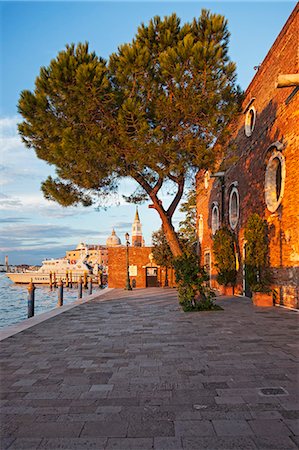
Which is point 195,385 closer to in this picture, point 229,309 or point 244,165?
point 229,309

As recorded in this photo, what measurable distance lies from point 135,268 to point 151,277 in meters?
1.40

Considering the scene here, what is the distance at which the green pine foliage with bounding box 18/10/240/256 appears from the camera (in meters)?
9.33

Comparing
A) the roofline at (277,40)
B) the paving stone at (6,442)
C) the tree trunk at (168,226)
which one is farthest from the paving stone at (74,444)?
the roofline at (277,40)

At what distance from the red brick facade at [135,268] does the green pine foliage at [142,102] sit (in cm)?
1516

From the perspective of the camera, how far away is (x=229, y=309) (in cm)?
→ 1097

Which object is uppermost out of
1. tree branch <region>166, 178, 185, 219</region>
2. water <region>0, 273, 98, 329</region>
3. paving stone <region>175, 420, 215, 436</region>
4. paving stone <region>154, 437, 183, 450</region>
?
tree branch <region>166, 178, 185, 219</region>

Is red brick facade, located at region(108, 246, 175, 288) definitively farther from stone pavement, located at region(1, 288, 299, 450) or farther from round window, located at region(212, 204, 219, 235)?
stone pavement, located at region(1, 288, 299, 450)

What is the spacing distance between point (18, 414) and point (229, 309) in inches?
338

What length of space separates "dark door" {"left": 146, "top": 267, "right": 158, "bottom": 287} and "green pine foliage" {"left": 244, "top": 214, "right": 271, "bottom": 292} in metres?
14.0

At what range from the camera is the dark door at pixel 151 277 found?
26.0 meters

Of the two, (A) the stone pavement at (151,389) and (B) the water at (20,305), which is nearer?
(A) the stone pavement at (151,389)

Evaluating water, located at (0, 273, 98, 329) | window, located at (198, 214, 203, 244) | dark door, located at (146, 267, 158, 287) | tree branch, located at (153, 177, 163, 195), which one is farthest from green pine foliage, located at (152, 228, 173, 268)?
tree branch, located at (153, 177, 163, 195)

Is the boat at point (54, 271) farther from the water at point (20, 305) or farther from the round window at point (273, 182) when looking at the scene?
the round window at point (273, 182)

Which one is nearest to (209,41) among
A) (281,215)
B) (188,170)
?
(188,170)
